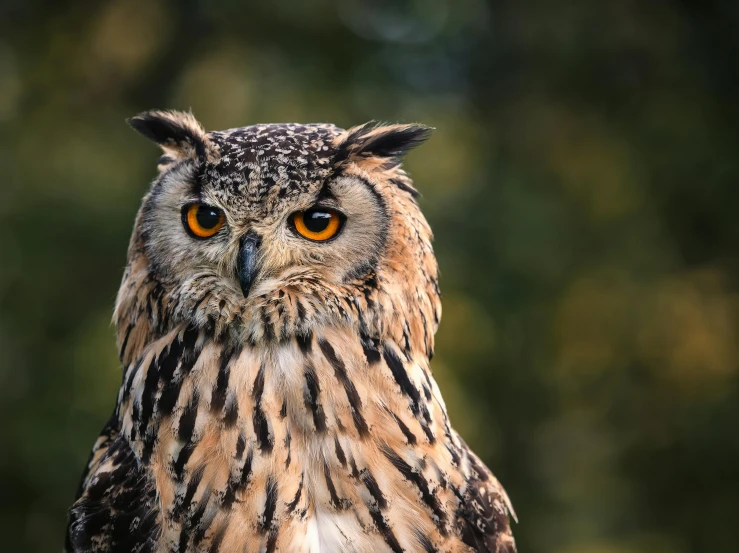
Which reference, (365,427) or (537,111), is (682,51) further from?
(365,427)

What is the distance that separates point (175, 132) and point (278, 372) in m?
0.56

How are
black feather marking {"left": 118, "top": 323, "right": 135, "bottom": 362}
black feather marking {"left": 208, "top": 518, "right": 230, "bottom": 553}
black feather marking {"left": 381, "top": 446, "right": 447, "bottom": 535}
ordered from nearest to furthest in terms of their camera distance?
black feather marking {"left": 208, "top": 518, "right": 230, "bottom": 553}
black feather marking {"left": 381, "top": 446, "right": 447, "bottom": 535}
black feather marking {"left": 118, "top": 323, "right": 135, "bottom": 362}

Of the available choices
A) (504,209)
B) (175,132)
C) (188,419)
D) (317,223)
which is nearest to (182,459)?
(188,419)

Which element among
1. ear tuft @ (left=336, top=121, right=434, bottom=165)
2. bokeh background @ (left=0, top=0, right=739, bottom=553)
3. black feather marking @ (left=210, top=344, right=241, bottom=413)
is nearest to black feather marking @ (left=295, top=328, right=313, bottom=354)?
black feather marking @ (left=210, top=344, right=241, bottom=413)

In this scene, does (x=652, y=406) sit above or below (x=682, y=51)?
below

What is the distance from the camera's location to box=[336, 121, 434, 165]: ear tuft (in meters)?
1.66

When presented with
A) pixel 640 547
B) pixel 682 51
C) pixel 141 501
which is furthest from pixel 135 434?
pixel 682 51

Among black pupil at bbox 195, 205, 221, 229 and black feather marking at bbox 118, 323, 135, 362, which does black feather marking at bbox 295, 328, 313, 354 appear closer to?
black pupil at bbox 195, 205, 221, 229

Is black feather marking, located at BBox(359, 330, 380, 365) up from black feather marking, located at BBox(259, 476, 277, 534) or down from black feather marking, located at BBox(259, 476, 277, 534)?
up

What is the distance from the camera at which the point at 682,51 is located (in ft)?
21.9

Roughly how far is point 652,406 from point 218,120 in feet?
12.1

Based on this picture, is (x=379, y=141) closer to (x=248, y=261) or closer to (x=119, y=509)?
(x=248, y=261)

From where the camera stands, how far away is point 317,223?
5.41ft

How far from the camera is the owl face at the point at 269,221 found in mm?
1593
